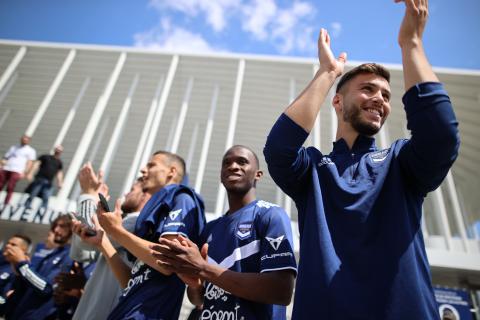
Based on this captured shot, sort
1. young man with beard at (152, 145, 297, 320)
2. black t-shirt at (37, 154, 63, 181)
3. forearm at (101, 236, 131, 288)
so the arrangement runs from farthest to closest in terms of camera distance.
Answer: black t-shirt at (37, 154, 63, 181) → forearm at (101, 236, 131, 288) → young man with beard at (152, 145, 297, 320)

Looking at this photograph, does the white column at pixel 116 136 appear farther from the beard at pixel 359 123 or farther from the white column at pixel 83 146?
the beard at pixel 359 123

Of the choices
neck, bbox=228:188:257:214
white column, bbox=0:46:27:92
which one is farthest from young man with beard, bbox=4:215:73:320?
white column, bbox=0:46:27:92

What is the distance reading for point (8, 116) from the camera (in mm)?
12711

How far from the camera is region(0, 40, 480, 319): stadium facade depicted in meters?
8.74

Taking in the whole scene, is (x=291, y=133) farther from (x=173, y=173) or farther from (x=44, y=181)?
(x=44, y=181)

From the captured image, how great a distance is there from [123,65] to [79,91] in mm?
2555

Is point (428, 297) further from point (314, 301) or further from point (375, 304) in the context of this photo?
point (314, 301)

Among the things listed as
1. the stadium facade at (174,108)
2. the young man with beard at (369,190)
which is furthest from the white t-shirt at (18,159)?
the young man with beard at (369,190)

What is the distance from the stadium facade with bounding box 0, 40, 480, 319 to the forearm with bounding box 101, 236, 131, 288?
6.16 metres

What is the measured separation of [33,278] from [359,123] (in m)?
3.28

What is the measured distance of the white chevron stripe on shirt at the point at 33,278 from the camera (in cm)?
284

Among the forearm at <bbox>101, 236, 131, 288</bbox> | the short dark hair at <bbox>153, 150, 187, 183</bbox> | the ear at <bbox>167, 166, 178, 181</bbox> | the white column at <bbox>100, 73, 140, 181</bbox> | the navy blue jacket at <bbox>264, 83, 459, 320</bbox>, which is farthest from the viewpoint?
the white column at <bbox>100, 73, 140, 181</bbox>

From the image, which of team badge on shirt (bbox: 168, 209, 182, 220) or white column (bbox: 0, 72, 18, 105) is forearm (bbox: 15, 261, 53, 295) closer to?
team badge on shirt (bbox: 168, 209, 182, 220)

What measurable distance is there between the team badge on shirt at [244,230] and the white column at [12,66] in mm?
11847
